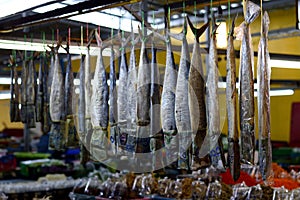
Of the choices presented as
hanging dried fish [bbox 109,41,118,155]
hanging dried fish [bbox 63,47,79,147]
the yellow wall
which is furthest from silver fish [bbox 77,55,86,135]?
the yellow wall

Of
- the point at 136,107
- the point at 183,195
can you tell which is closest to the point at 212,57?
the point at 136,107

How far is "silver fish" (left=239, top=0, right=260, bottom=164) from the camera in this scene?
2.37 metres

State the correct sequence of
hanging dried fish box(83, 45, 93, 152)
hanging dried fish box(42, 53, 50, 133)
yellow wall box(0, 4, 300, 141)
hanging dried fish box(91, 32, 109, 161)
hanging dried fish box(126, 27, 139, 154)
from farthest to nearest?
yellow wall box(0, 4, 300, 141) → hanging dried fish box(42, 53, 50, 133) → hanging dried fish box(83, 45, 93, 152) → hanging dried fish box(91, 32, 109, 161) → hanging dried fish box(126, 27, 139, 154)

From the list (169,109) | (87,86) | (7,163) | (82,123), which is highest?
(87,86)

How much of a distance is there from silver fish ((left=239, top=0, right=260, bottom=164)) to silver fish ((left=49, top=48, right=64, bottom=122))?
4.65 ft

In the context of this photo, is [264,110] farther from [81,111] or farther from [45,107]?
[45,107]

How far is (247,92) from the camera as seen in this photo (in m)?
2.41

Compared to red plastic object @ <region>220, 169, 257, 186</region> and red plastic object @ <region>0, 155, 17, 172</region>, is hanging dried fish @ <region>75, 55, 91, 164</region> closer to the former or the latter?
red plastic object @ <region>220, 169, 257, 186</region>

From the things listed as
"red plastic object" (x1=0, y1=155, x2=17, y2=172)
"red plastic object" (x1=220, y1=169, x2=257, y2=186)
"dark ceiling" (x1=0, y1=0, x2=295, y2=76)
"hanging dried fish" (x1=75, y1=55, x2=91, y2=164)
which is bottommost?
"red plastic object" (x1=0, y1=155, x2=17, y2=172)

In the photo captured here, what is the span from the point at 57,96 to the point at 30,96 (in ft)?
1.60

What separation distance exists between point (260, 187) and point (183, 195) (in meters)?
0.87

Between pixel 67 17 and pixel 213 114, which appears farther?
pixel 67 17

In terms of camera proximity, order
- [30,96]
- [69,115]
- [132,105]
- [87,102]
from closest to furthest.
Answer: [132,105] < [87,102] < [69,115] < [30,96]

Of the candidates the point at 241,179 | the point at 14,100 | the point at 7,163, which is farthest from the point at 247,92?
the point at 7,163
